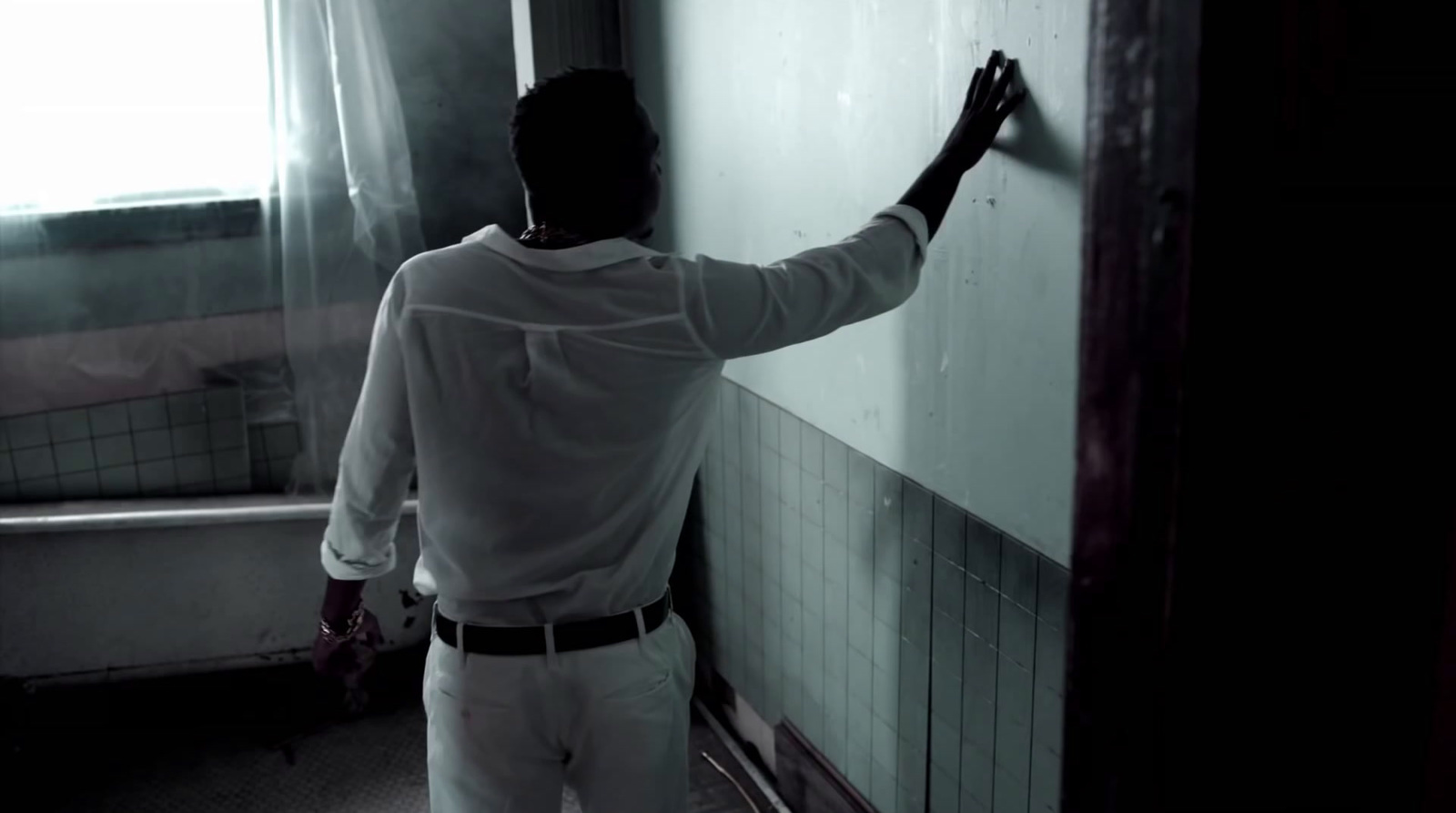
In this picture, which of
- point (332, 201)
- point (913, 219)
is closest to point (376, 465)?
point (913, 219)

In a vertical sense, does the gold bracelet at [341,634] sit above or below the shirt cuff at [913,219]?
below

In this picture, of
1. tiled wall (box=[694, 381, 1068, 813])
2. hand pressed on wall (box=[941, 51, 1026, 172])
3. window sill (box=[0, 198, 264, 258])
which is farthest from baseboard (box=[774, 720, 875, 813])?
window sill (box=[0, 198, 264, 258])

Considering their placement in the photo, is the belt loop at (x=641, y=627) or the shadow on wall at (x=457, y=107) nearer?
the belt loop at (x=641, y=627)

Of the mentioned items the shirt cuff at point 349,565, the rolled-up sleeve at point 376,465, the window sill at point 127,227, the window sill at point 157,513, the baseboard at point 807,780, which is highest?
the window sill at point 127,227

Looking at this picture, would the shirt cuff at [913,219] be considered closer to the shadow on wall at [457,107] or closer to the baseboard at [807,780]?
the baseboard at [807,780]

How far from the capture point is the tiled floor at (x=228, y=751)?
2838 millimetres

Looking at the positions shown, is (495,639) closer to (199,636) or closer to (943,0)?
(943,0)

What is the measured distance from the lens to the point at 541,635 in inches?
65.0

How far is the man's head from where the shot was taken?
1.53 m

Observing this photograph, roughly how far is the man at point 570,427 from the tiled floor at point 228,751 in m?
1.13

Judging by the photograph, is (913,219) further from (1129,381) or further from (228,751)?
(228,751)

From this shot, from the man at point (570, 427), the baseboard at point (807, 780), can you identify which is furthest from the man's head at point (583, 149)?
the baseboard at point (807, 780)

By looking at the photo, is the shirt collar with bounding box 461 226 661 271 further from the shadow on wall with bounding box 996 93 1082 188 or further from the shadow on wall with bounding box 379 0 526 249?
the shadow on wall with bounding box 379 0 526 249

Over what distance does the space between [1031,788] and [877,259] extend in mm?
809
